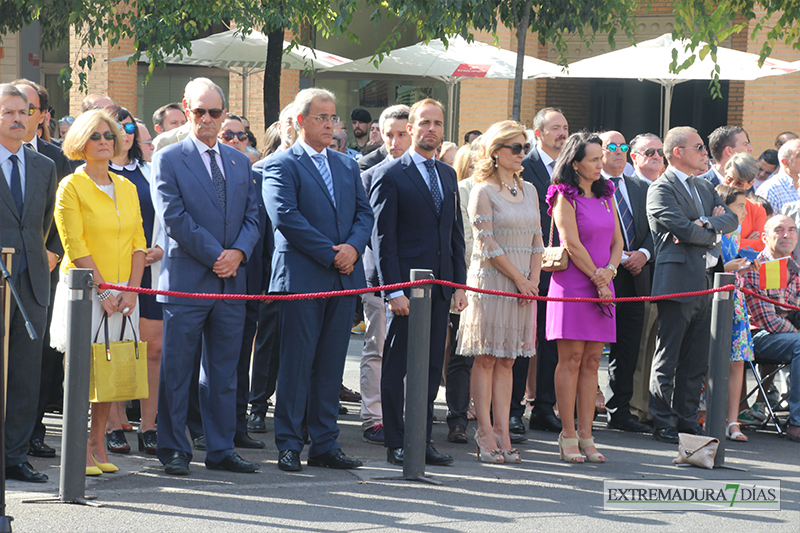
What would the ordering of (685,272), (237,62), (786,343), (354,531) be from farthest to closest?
(237,62) < (786,343) < (685,272) < (354,531)

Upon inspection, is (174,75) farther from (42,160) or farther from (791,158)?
(42,160)

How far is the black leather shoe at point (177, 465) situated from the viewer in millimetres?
5852

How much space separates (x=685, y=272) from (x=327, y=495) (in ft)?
10.8

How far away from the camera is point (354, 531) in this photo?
16.3 ft

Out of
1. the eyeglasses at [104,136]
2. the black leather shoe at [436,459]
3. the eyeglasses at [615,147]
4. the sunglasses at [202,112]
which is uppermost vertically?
the eyeglasses at [615,147]

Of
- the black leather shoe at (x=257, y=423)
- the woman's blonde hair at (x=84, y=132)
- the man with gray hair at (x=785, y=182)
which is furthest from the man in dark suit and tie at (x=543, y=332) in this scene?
the woman's blonde hair at (x=84, y=132)

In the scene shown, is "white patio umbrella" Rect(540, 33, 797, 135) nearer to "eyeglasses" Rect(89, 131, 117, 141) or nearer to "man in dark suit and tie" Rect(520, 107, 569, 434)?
"man in dark suit and tie" Rect(520, 107, 569, 434)

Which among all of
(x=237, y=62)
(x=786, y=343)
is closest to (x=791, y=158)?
(x=786, y=343)

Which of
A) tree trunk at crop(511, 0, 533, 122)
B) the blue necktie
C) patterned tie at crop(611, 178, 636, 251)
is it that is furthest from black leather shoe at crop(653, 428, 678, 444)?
tree trunk at crop(511, 0, 533, 122)

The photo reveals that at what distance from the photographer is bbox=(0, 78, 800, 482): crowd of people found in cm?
583

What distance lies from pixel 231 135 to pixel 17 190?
90.2 inches

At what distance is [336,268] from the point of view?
609 centimetres

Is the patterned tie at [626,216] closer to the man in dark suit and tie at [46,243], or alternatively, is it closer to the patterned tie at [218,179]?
the patterned tie at [218,179]

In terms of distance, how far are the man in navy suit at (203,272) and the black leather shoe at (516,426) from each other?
7.42 ft
